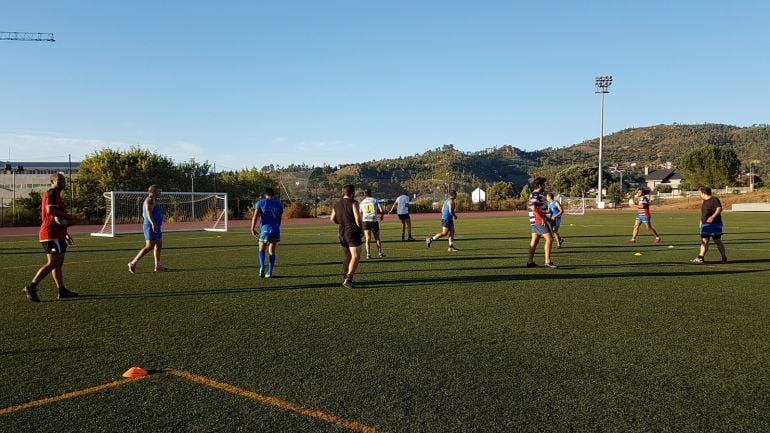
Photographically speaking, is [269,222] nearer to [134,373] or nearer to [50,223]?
[50,223]

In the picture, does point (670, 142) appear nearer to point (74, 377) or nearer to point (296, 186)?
point (296, 186)

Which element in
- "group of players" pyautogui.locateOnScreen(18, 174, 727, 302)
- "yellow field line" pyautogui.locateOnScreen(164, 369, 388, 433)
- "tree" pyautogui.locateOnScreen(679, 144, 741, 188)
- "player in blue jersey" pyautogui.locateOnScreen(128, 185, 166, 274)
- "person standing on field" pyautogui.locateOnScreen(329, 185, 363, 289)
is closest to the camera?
"yellow field line" pyautogui.locateOnScreen(164, 369, 388, 433)

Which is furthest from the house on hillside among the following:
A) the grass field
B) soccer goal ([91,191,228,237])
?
the grass field

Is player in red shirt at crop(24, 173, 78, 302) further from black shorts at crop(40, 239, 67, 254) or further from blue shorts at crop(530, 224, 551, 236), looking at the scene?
blue shorts at crop(530, 224, 551, 236)

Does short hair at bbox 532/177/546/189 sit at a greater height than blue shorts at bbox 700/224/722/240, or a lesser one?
greater

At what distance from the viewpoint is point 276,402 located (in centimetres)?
426

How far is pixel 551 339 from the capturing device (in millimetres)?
6055

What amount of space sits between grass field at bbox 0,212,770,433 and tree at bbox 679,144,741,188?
8418cm

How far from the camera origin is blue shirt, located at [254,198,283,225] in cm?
1077

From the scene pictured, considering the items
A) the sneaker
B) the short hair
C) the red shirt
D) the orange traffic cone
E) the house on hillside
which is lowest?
the orange traffic cone

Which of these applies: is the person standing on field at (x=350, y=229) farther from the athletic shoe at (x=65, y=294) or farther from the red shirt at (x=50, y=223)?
the athletic shoe at (x=65, y=294)

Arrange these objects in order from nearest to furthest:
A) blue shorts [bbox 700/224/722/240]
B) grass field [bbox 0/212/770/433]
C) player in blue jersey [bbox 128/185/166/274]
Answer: grass field [bbox 0/212/770/433]
player in blue jersey [bbox 128/185/166/274]
blue shorts [bbox 700/224/722/240]

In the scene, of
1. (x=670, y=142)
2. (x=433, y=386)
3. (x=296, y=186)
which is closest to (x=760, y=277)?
(x=433, y=386)

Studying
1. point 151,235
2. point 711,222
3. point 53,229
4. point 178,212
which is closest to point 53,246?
point 53,229
